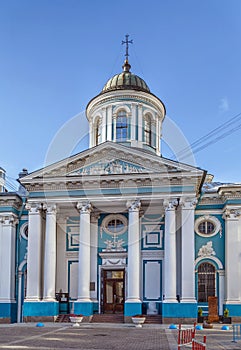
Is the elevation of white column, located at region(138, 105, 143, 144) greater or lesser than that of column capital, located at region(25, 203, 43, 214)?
greater

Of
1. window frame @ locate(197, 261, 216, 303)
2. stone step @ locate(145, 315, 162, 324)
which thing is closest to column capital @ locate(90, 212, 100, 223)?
stone step @ locate(145, 315, 162, 324)

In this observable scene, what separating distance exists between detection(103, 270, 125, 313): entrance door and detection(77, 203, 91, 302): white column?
2215 mm

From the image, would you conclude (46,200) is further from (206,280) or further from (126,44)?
(126,44)

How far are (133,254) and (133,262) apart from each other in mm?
405

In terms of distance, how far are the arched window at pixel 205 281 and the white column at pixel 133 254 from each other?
399cm

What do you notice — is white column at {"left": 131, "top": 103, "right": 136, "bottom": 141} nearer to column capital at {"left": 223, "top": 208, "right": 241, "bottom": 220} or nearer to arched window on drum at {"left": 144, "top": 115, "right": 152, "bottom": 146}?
arched window on drum at {"left": 144, "top": 115, "right": 152, "bottom": 146}

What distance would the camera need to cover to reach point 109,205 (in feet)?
94.7

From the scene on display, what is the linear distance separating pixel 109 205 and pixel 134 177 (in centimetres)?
249

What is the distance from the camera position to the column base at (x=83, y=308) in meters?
27.0

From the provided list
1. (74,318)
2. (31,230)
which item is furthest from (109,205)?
(74,318)

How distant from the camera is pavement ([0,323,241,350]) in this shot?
53.6 feet

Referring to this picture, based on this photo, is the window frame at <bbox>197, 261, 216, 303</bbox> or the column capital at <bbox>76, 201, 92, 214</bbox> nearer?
the column capital at <bbox>76, 201, 92, 214</bbox>

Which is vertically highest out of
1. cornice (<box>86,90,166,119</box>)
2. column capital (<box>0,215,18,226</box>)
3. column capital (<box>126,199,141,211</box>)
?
cornice (<box>86,90,166,119</box>)

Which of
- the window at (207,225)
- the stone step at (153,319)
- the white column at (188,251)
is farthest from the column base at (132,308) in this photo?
the window at (207,225)
